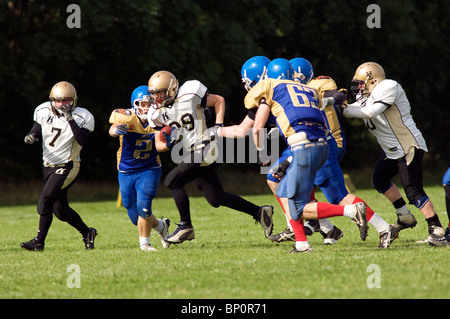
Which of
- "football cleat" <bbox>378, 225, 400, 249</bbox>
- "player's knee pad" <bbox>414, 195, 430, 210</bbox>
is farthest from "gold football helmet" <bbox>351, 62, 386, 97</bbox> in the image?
"football cleat" <bbox>378, 225, 400, 249</bbox>

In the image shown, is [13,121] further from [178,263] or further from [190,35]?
[178,263]

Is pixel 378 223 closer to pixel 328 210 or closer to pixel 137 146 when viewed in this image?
pixel 328 210

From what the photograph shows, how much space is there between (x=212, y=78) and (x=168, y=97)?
11352 mm

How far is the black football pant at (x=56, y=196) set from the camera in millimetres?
8000

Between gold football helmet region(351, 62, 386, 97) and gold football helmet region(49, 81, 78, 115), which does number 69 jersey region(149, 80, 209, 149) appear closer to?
gold football helmet region(49, 81, 78, 115)

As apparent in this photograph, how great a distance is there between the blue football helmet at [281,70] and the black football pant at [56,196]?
265 centimetres

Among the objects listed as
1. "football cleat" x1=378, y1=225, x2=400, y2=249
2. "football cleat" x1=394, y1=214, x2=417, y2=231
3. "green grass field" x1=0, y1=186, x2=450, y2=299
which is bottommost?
"green grass field" x1=0, y1=186, x2=450, y2=299

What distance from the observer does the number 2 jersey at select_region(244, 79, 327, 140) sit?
21.2 ft

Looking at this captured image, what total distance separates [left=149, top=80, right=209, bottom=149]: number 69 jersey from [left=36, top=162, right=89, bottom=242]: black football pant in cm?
141

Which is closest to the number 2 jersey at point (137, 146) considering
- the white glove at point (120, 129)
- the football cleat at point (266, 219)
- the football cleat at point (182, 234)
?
the white glove at point (120, 129)

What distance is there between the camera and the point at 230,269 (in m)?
5.86

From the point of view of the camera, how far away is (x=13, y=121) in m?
20.6

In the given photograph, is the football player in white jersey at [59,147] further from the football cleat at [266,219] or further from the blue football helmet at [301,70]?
the blue football helmet at [301,70]

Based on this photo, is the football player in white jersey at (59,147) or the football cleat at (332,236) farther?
the football player in white jersey at (59,147)
